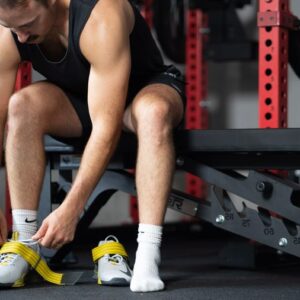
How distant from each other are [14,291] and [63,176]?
67 centimetres

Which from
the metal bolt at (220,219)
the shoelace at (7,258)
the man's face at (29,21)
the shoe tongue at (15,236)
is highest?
the man's face at (29,21)

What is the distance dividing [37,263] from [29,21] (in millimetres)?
761

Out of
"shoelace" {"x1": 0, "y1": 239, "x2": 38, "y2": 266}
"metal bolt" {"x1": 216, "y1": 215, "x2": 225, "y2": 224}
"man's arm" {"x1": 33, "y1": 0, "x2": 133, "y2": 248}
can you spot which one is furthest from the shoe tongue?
"metal bolt" {"x1": 216, "y1": 215, "x2": 225, "y2": 224}

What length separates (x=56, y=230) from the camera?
2225mm

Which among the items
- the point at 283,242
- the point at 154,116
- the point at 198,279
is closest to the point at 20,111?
the point at 154,116

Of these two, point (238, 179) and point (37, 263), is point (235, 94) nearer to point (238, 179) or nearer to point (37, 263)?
point (238, 179)

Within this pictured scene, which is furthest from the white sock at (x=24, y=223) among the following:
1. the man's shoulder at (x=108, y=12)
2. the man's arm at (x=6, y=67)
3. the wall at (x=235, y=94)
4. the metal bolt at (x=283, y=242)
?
the wall at (x=235, y=94)

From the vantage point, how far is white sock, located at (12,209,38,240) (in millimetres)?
2607

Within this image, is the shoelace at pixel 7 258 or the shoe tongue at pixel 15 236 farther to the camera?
the shoe tongue at pixel 15 236

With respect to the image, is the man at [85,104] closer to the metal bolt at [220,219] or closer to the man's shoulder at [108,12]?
the man's shoulder at [108,12]

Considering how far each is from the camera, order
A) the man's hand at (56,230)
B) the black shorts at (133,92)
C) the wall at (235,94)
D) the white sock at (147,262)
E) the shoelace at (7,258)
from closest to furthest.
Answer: the man's hand at (56,230)
the white sock at (147,262)
the shoelace at (7,258)
the black shorts at (133,92)
the wall at (235,94)

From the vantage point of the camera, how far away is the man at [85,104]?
2342 mm

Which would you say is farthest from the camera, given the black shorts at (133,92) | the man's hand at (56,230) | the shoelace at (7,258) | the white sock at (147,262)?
the black shorts at (133,92)

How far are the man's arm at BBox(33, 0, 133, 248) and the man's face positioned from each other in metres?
0.13
